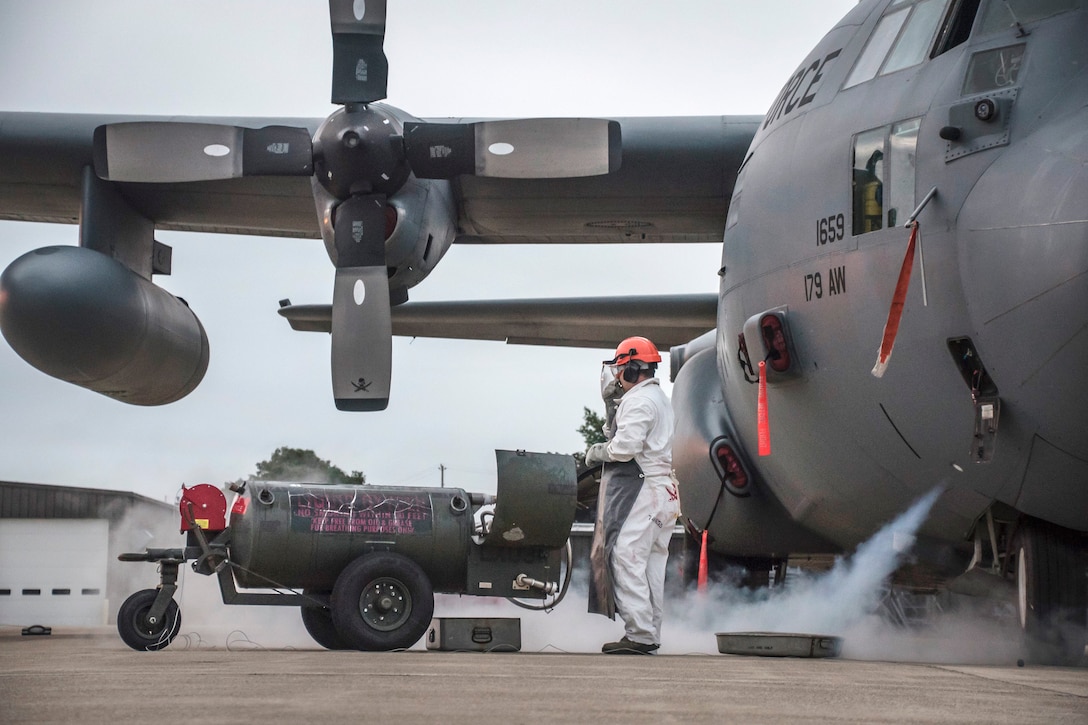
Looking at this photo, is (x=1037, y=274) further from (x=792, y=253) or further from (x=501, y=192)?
(x=501, y=192)

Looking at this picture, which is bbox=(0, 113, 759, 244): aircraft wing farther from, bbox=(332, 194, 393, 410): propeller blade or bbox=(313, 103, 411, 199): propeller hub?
bbox=(332, 194, 393, 410): propeller blade

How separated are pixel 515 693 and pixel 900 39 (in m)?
4.19

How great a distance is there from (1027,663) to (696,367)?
11.5 feet

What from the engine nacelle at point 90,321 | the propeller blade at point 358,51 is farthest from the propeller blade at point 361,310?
the engine nacelle at point 90,321

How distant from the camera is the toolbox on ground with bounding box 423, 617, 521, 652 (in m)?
7.16

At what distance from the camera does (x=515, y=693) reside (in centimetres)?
352

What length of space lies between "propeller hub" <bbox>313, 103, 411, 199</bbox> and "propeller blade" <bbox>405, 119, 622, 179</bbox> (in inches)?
4.9

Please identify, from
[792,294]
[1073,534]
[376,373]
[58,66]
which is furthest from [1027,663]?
[58,66]

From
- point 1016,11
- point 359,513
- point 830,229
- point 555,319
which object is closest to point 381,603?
point 359,513

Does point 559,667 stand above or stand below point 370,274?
below

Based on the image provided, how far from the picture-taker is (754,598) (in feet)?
28.9

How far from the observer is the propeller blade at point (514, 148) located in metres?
8.82

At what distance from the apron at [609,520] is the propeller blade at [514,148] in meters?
2.73

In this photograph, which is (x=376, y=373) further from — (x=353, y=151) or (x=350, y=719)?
(x=350, y=719)
